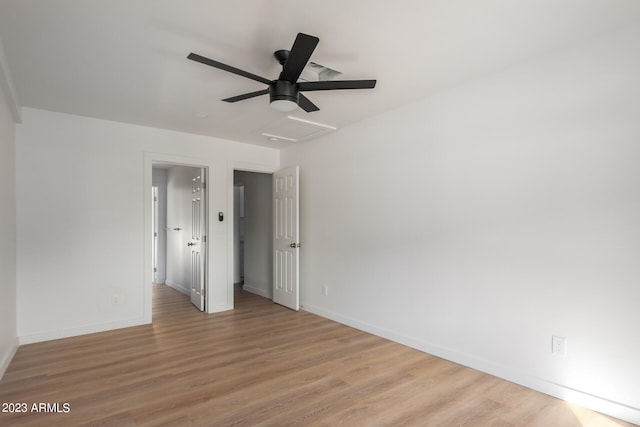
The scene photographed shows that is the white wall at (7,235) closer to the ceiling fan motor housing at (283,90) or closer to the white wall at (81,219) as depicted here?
the white wall at (81,219)

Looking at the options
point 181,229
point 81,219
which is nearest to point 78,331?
point 81,219

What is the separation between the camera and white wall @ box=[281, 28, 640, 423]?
7.14 feet

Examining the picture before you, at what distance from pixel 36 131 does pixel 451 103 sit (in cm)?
420

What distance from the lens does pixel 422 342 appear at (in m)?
3.28

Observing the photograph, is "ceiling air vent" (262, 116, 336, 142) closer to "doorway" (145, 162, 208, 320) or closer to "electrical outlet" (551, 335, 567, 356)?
"doorway" (145, 162, 208, 320)

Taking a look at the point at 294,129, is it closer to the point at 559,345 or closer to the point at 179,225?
the point at 179,225

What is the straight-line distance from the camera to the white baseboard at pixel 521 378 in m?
2.16

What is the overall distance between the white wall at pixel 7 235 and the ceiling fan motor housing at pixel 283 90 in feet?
6.56

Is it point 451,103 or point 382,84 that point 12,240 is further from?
point 451,103

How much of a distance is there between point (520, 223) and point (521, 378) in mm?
1182

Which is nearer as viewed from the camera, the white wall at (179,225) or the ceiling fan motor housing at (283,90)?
the ceiling fan motor housing at (283,90)

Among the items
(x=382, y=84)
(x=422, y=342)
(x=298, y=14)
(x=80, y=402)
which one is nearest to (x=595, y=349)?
(x=422, y=342)

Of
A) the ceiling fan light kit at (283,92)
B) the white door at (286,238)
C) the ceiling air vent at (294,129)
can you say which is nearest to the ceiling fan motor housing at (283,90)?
the ceiling fan light kit at (283,92)

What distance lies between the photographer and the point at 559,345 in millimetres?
2404
